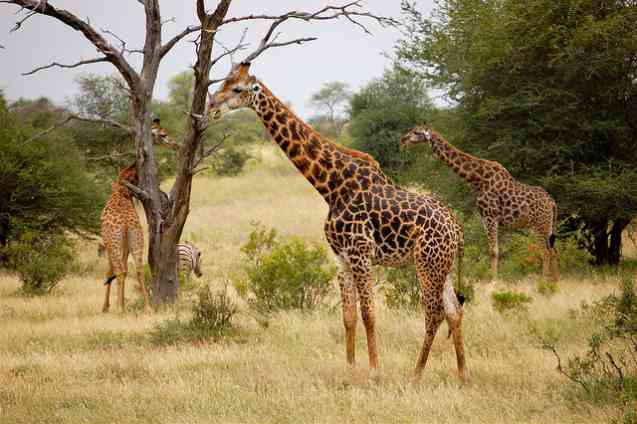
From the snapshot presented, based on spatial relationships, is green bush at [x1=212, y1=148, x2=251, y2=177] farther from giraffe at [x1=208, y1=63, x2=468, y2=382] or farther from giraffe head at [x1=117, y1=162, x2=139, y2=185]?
giraffe at [x1=208, y1=63, x2=468, y2=382]

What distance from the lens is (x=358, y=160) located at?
7.32 m

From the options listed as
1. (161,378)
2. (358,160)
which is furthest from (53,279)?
(358,160)

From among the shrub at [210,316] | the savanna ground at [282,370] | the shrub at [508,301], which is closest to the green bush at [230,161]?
the savanna ground at [282,370]

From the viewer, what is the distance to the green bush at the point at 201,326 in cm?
892

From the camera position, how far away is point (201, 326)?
9.17 meters

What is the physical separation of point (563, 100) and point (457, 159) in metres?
2.80

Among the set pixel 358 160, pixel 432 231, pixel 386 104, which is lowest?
pixel 432 231

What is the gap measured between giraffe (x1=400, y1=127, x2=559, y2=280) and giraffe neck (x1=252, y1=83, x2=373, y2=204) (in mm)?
5102

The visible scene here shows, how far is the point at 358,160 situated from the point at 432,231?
1.03m

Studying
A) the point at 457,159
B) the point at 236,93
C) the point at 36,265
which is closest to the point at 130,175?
the point at 36,265

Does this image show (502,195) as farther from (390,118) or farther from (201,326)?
(390,118)

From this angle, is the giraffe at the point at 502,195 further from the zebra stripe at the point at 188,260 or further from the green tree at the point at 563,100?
the zebra stripe at the point at 188,260

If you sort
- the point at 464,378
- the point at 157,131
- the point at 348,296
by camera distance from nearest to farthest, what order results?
the point at 464,378, the point at 348,296, the point at 157,131

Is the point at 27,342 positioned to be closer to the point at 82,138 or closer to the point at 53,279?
the point at 53,279
